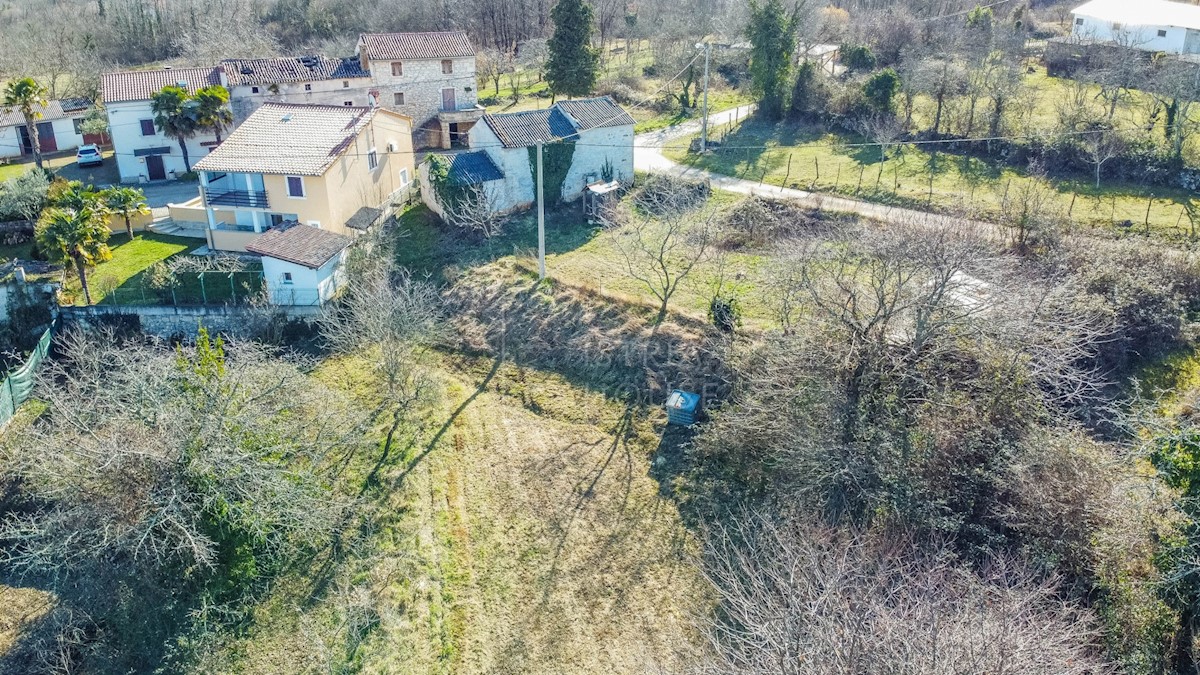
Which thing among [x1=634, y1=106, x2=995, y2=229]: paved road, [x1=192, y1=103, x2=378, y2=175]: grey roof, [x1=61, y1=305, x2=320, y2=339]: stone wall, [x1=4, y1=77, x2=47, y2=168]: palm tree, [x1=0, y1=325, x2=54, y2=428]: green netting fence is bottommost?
[x1=0, y1=325, x2=54, y2=428]: green netting fence

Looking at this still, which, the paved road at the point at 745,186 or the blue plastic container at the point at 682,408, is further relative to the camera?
the paved road at the point at 745,186

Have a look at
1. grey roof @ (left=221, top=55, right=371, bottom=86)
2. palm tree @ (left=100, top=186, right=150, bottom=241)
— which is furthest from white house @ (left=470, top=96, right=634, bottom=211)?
palm tree @ (left=100, top=186, right=150, bottom=241)

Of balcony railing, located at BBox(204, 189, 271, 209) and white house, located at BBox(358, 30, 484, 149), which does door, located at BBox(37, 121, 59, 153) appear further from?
balcony railing, located at BBox(204, 189, 271, 209)

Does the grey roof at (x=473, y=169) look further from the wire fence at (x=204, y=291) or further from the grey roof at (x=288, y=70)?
the grey roof at (x=288, y=70)

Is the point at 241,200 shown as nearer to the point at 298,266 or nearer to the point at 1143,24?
the point at 298,266

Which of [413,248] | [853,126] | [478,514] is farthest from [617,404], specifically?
[853,126]

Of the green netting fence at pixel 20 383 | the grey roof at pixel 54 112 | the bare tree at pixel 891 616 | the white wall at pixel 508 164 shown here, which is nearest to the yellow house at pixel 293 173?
the white wall at pixel 508 164

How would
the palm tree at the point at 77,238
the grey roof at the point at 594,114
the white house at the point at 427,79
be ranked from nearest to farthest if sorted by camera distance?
the palm tree at the point at 77,238
the grey roof at the point at 594,114
the white house at the point at 427,79
